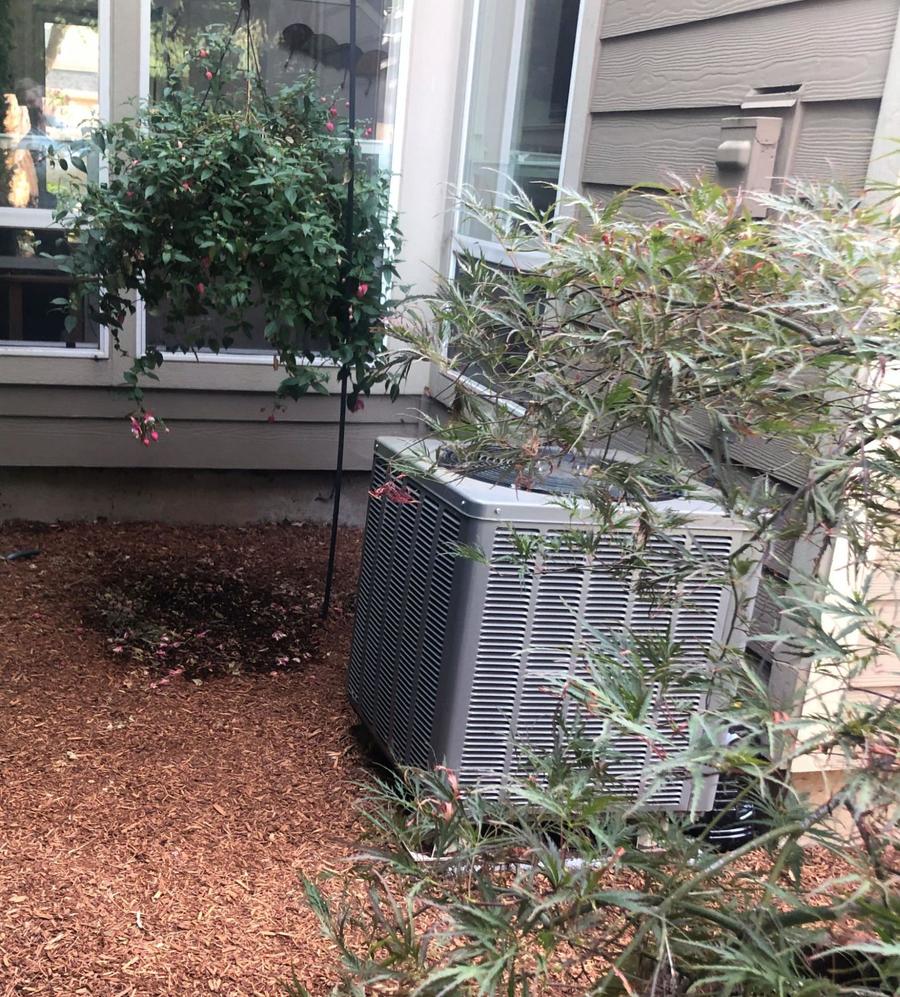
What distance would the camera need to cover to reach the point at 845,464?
105 cm

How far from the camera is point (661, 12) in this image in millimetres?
3072

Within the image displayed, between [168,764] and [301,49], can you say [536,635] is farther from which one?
[301,49]

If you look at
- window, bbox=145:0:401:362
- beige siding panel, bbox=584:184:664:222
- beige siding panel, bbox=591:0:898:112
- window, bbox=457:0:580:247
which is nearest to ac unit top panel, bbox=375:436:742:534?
beige siding panel, bbox=584:184:664:222

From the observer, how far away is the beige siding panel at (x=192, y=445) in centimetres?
450

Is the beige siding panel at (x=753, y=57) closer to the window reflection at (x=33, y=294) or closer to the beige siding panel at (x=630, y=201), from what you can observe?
the beige siding panel at (x=630, y=201)

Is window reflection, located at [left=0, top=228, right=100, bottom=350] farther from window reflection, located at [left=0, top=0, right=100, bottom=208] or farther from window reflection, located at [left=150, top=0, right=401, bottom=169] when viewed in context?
window reflection, located at [left=150, top=0, right=401, bottom=169]

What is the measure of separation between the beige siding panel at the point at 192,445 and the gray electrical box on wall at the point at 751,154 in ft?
8.22

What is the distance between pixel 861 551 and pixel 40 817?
7.37ft

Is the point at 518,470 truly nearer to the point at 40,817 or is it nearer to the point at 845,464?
the point at 845,464

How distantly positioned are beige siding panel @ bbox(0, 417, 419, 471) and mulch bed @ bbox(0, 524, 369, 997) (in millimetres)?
344

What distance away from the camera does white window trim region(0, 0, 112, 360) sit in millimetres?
4098

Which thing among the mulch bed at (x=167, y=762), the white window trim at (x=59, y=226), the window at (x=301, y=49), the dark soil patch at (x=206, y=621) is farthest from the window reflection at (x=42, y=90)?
the dark soil patch at (x=206, y=621)

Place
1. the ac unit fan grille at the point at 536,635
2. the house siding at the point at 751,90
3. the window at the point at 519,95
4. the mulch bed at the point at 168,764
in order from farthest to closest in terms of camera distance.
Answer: the window at the point at 519,95 < the ac unit fan grille at the point at 536,635 < the house siding at the point at 751,90 < the mulch bed at the point at 168,764

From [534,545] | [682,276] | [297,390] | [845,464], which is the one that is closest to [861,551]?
[845,464]
